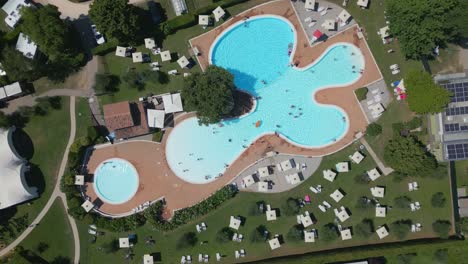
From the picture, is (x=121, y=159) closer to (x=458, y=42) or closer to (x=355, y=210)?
(x=355, y=210)

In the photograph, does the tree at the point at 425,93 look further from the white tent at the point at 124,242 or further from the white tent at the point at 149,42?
the white tent at the point at 124,242

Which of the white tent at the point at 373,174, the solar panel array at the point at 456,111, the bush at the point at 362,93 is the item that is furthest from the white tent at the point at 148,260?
the solar panel array at the point at 456,111

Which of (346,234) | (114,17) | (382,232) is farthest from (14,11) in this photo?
(382,232)

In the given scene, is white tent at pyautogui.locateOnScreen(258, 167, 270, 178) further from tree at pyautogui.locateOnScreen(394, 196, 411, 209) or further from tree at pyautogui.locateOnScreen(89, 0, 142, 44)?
tree at pyautogui.locateOnScreen(89, 0, 142, 44)

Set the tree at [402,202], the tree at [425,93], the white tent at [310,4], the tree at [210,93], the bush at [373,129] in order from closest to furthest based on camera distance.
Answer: the tree at [425,93] < the tree at [210,93] < the tree at [402,202] < the bush at [373,129] < the white tent at [310,4]

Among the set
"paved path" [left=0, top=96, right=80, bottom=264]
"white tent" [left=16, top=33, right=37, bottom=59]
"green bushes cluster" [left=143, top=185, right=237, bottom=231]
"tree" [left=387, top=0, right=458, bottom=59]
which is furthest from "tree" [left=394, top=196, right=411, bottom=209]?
"white tent" [left=16, top=33, right=37, bottom=59]

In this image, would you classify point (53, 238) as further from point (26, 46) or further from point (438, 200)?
point (438, 200)

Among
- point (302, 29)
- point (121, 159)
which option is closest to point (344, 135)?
point (302, 29)

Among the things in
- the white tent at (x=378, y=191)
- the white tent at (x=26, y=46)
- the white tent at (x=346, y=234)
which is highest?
the white tent at (x=26, y=46)
